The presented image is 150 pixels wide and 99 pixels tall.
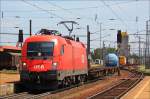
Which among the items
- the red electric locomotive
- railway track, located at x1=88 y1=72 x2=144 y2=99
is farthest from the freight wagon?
the red electric locomotive

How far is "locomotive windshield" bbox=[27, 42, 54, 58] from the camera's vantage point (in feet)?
93.0

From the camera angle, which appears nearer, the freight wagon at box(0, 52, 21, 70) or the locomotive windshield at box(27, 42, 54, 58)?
the locomotive windshield at box(27, 42, 54, 58)

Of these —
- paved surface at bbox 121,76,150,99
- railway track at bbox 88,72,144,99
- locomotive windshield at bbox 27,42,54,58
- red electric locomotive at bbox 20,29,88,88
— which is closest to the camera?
railway track at bbox 88,72,144,99

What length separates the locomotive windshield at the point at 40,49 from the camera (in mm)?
28344

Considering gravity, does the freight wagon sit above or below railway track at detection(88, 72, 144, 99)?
above

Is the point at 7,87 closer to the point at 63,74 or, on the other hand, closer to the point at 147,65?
the point at 63,74

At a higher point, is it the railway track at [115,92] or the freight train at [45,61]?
the freight train at [45,61]

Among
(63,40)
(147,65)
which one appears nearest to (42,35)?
(63,40)

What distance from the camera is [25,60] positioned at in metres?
28.3

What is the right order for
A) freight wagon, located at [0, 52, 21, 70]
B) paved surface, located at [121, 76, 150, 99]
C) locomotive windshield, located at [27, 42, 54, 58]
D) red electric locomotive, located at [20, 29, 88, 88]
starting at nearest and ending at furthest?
paved surface, located at [121, 76, 150, 99], red electric locomotive, located at [20, 29, 88, 88], locomotive windshield, located at [27, 42, 54, 58], freight wagon, located at [0, 52, 21, 70]

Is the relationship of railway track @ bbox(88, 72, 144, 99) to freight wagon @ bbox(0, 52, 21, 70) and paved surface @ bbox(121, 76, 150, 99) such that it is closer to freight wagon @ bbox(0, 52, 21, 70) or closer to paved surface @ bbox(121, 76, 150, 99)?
paved surface @ bbox(121, 76, 150, 99)

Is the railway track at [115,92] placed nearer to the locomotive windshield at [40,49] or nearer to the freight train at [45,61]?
the freight train at [45,61]

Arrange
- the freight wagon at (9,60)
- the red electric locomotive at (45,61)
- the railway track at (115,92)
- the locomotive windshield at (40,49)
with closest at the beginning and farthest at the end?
the railway track at (115,92) → the red electric locomotive at (45,61) → the locomotive windshield at (40,49) → the freight wagon at (9,60)

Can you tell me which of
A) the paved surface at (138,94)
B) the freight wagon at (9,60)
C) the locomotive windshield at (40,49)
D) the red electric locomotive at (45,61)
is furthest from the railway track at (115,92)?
the freight wagon at (9,60)
